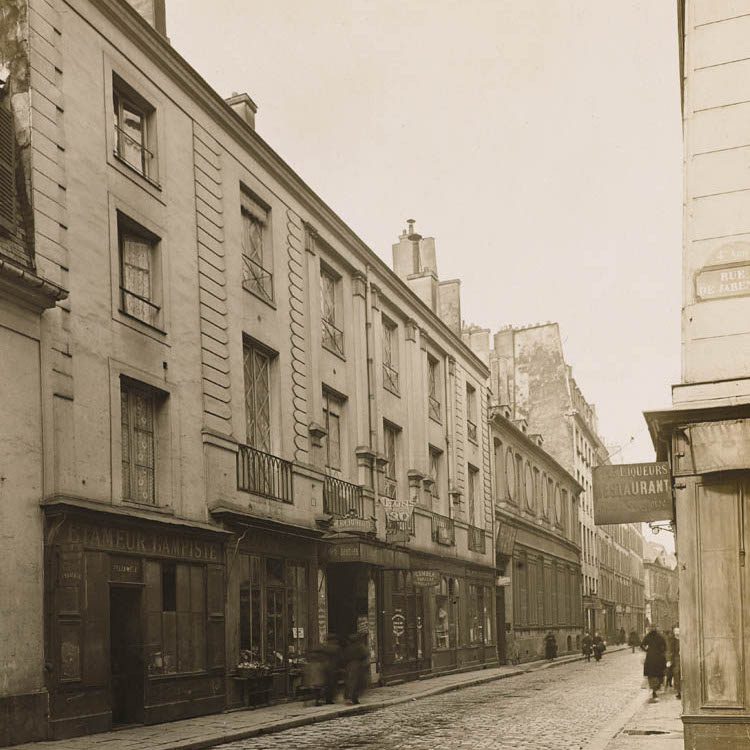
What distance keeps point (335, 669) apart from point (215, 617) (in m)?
2.81

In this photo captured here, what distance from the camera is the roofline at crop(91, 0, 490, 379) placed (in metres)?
17.1

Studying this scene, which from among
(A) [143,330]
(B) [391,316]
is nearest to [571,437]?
(B) [391,316]

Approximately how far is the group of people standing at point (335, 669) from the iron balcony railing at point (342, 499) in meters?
3.88

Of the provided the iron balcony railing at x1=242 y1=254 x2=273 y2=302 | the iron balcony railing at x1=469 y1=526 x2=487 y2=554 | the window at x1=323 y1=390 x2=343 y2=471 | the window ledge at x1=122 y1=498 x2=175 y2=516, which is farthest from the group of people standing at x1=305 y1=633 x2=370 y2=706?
the iron balcony railing at x1=469 y1=526 x2=487 y2=554

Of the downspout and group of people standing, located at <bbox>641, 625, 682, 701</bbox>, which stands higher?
the downspout

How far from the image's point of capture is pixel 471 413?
37031mm

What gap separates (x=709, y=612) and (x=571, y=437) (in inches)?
1957

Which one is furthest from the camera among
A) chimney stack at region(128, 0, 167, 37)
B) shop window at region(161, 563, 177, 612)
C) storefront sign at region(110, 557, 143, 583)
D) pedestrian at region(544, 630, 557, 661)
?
pedestrian at region(544, 630, 557, 661)

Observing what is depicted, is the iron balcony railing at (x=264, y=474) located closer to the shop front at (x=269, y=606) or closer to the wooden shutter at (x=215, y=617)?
the shop front at (x=269, y=606)

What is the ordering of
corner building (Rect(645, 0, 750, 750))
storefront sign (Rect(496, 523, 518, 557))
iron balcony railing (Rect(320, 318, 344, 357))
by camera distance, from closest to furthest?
1. corner building (Rect(645, 0, 750, 750))
2. iron balcony railing (Rect(320, 318, 344, 357))
3. storefront sign (Rect(496, 523, 518, 557))

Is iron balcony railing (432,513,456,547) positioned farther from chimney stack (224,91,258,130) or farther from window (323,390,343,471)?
chimney stack (224,91,258,130)

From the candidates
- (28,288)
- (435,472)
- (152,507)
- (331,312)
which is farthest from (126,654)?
(435,472)

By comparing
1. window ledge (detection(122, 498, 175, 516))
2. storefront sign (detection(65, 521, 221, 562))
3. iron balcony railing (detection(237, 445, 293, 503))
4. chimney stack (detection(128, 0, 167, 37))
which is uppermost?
chimney stack (detection(128, 0, 167, 37))

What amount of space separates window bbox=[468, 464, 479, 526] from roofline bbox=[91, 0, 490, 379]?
367 inches
